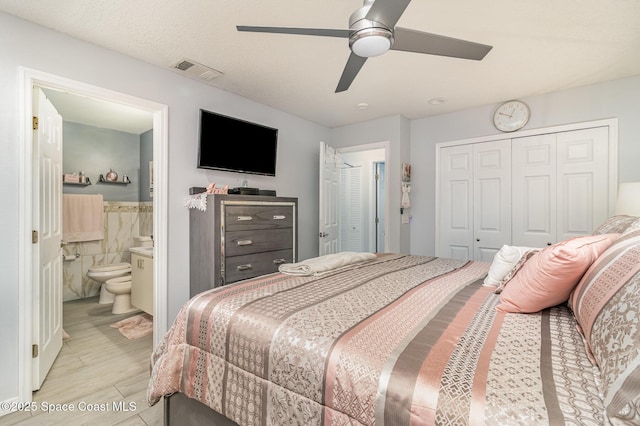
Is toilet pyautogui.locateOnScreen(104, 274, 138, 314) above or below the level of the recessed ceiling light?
below

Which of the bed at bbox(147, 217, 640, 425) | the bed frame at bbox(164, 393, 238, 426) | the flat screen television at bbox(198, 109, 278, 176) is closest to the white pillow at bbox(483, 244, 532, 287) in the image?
the bed at bbox(147, 217, 640, 425)

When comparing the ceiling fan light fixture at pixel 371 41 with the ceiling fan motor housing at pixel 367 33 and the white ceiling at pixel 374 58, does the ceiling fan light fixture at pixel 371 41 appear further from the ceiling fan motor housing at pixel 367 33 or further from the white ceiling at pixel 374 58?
the white ceiling at pixel 374 58

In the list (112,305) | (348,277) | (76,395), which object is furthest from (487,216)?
(112,305)

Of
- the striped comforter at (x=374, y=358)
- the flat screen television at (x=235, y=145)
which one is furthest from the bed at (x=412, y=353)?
the flat screen television at (x=235, y=145)

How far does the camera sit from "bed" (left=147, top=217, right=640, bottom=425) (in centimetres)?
67

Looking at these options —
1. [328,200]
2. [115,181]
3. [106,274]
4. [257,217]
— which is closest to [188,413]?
[257,217]

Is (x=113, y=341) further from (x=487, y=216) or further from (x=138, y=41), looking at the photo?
(x=487, y=216)

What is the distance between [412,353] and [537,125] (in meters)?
3.43

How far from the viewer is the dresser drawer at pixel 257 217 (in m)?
2.61

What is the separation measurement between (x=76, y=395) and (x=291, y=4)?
2887 millimetres

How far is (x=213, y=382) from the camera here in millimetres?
1203

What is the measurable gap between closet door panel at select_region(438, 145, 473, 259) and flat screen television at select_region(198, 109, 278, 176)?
2.20 metres

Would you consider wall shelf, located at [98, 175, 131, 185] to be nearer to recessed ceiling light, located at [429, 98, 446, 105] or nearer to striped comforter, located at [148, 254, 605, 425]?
striped comforter, located at [148, 254, 605, 425]

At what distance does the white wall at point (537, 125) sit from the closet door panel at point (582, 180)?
0.13m
